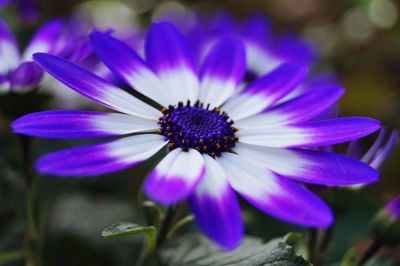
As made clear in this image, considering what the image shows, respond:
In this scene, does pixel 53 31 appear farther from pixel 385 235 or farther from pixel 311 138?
pixel 385 235

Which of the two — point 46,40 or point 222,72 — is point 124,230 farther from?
point 46,40

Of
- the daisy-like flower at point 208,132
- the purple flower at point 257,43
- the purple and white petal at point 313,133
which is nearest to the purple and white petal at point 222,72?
the daisy-like flower at point 208,132

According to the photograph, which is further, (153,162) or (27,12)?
(27,12)

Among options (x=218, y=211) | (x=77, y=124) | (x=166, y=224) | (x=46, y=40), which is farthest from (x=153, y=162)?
(x=218, y=211)

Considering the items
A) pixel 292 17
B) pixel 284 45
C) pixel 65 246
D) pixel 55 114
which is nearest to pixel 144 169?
pixel 65 246

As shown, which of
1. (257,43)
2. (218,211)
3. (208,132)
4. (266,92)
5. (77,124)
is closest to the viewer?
(218,211)

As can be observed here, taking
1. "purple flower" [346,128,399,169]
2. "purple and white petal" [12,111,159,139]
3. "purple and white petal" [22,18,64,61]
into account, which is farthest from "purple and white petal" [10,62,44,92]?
"purple flower" [346,128,399,169]
